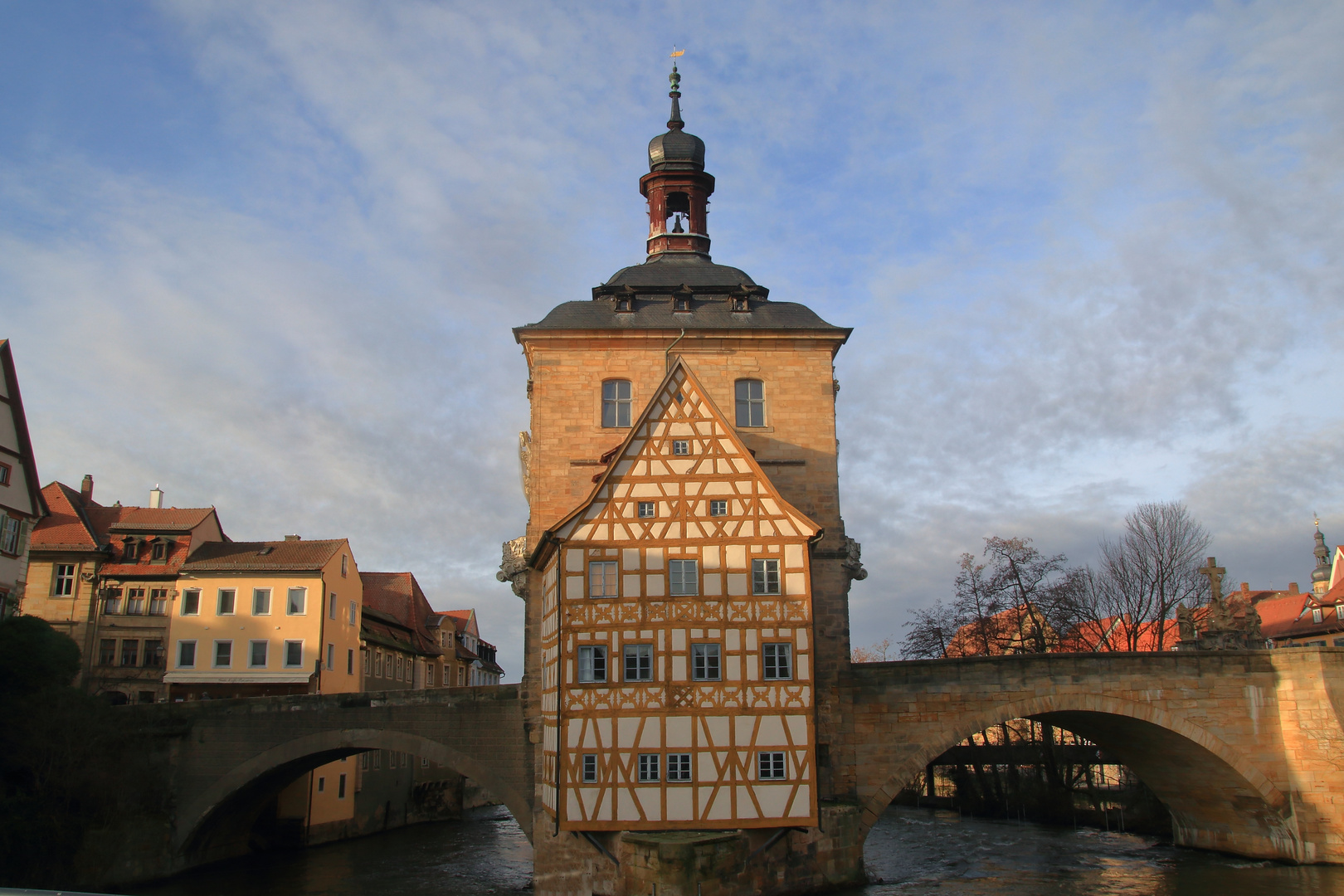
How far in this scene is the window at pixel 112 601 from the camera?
35.1 m

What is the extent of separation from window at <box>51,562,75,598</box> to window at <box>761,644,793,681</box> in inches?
1023

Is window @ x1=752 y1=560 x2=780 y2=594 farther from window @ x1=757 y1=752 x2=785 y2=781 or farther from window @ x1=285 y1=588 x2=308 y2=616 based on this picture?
window @ x1=285 y1=588 x2=308 y2=616

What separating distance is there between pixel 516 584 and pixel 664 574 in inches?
246

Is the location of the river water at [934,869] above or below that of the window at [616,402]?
below

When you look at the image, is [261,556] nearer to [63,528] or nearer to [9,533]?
[63,528]

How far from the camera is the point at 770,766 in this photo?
821 inches

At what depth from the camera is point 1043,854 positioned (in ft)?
96.4

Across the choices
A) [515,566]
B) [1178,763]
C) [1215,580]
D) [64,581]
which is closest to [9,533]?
[64,581]

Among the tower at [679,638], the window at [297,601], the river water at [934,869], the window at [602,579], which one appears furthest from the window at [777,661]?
the window at [297,601]

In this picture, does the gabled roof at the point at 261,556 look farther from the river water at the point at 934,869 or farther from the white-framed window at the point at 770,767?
the white-framed window at the point at 770,767

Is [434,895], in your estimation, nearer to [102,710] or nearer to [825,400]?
[102,710]

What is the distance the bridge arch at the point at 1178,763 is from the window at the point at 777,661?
455 cm

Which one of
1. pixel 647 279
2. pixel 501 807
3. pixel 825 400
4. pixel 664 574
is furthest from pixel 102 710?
pixel 501 807

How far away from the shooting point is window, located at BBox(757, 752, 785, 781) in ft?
68.2
